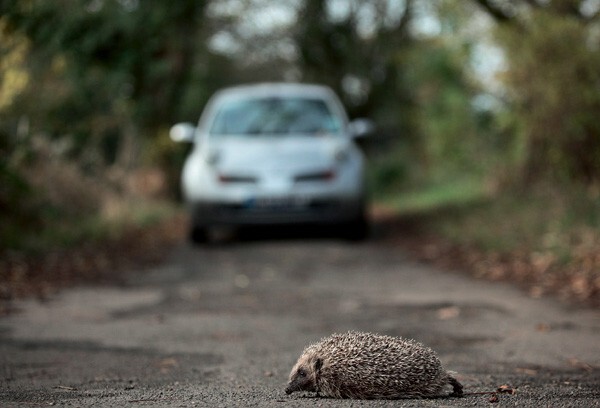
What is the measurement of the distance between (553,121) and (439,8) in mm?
6210

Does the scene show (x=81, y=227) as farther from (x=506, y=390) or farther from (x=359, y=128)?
(x=506, y=390)

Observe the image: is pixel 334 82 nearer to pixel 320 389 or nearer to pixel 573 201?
pixel 573 201

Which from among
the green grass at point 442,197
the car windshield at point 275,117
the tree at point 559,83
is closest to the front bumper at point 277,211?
the car windshield at point 275,117

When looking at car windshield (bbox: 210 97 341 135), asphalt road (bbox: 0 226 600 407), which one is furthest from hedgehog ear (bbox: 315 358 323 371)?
car windshield (bbox: 210 97 341 135)

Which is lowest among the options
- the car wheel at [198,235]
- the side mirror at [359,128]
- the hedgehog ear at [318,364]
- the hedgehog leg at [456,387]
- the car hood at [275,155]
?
the car wheel at [198,235]

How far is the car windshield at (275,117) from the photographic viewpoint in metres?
13.9

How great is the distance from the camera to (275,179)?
13.1 metres

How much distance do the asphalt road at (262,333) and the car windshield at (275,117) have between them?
3.20 meters

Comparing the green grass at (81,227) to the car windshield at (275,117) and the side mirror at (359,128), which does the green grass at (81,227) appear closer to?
the car windshield at (275,117)

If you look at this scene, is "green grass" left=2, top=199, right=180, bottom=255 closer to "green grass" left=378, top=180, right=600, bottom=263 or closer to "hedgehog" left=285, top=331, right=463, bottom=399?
"green grass" left=378, top=180, right=600, bottom=263

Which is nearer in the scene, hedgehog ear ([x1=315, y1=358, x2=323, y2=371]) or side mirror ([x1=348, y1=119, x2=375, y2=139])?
hedgehog ear ([x1=315, y1=358, x2=323, y2=371])

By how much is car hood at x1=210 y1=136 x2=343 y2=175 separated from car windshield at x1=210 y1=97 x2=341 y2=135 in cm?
47

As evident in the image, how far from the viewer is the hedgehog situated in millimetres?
→ 4508

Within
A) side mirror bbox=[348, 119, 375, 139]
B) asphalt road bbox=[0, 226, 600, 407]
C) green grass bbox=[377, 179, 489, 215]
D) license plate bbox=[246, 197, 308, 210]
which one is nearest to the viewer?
asphalt road bbox=[0, 226, 600, 407]
